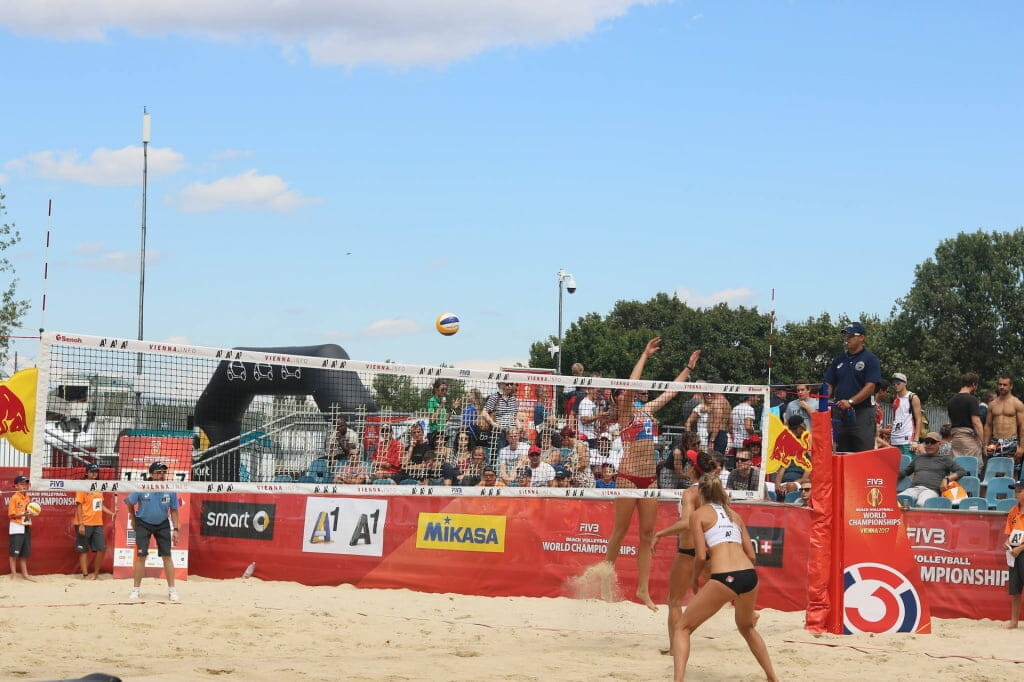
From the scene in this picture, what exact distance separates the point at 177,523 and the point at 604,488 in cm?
812

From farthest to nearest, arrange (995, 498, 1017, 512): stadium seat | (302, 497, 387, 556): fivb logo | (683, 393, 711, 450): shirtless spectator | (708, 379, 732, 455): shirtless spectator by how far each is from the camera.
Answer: (302, 497, 387, 556): fivb logo, (995, 498, 1017, 512): stadium seat, (708, 379, 732, 455): shirtless spectator, (683, 393, 711, 450): shirtless spectator

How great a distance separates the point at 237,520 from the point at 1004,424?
10.6 metres

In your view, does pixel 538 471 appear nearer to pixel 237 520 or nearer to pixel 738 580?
pixel 738 580

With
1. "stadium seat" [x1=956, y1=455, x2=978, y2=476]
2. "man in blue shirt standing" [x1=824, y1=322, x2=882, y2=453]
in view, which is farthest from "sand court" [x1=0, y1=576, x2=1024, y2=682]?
"stadium seat" [x1=956, y1=455, x2=978, y2=476]

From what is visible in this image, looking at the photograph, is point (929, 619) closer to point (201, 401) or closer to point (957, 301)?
point (201, 401)

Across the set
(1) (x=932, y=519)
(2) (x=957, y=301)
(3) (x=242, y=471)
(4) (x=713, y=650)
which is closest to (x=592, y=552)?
(4) (x=713, y=650)

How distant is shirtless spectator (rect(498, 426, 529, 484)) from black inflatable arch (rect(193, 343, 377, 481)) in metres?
1.24

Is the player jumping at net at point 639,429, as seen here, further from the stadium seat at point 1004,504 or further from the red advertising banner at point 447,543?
the stadium seat at point 1004,504

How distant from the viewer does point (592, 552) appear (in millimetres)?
13617

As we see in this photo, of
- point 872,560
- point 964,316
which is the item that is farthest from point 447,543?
point 964,316

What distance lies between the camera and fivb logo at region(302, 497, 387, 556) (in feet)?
49.0

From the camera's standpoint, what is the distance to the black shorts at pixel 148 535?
1366 centimetres

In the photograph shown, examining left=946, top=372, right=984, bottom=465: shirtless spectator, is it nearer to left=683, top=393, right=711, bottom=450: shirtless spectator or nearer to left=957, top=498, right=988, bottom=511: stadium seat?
left=957, top=498, right=988, bottom=511: stadium seat

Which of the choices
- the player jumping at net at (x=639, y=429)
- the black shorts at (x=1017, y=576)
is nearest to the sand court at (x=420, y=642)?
the black shorts at (x=1017, y=576)
